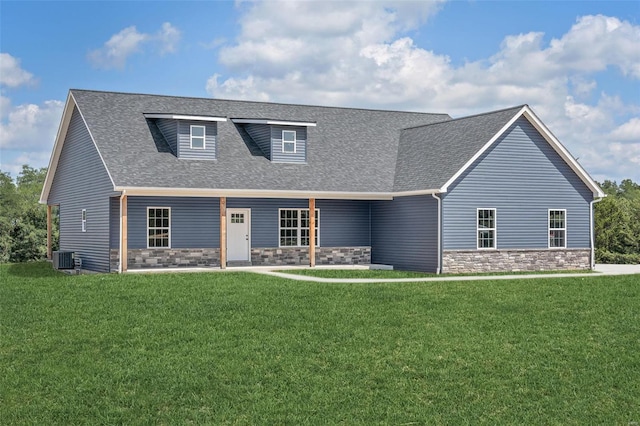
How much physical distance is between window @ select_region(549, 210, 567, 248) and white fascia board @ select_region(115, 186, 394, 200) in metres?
6.18

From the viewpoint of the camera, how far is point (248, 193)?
90.0 ft

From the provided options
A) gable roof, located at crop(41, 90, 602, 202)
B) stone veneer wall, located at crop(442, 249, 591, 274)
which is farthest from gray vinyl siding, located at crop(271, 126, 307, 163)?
stone veneer wall, located at crop(442, 249, 591, 274)

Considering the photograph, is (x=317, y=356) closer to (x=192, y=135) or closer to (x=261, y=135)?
(x=192, y=135)

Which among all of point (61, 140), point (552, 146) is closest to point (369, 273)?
point (552, 146)

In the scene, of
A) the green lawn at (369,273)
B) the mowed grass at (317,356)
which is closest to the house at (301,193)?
the green lawn at (369,273)

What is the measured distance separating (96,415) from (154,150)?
18.6m

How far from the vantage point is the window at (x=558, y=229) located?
29484 millimetres

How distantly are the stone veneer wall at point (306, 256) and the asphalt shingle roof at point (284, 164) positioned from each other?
267 cm

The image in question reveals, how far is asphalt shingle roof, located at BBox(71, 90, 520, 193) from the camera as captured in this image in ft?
90.0

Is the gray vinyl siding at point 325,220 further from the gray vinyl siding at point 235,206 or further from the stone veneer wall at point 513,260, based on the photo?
the stone veneer wall at point 513,260

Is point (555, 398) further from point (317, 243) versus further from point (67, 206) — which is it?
point (67, 206)

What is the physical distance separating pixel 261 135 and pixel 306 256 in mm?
5106

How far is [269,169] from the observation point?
29375 millimetres

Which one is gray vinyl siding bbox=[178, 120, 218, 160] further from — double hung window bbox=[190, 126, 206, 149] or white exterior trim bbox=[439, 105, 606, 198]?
white exterior trim bbox=[439, 105, 606, 198]
